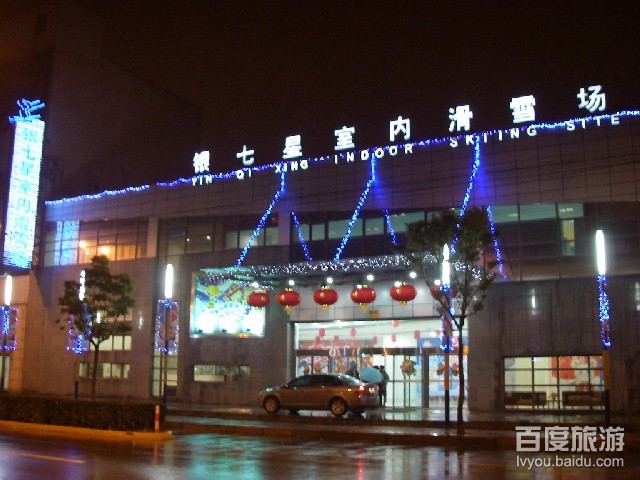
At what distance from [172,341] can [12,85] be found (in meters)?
19.9

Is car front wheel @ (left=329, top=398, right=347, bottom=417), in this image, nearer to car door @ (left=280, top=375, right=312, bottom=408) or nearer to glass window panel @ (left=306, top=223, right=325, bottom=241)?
car door @ (left=280, top=375, right=312, bottom=408)

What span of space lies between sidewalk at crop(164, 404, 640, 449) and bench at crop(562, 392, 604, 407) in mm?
1096

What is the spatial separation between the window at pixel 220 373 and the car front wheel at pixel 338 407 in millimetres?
8178

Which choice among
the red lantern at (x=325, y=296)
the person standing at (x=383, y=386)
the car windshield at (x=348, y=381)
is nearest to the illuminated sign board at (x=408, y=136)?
the red lantern at (x=325, y=296)

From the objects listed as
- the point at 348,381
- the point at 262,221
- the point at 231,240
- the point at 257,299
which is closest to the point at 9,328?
the point at 231,240

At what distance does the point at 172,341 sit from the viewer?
111 feet

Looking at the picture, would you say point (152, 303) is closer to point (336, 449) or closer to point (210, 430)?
point (210, 430)

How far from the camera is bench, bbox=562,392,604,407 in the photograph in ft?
83.3

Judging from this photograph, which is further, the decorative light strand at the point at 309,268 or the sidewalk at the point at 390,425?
the decorative light strand at the point at 309,268

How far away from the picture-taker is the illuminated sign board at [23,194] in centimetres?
3725

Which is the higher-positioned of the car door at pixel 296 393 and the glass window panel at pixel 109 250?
the glass window panel at pixel 109 250

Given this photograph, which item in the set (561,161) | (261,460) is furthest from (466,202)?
(261,460)

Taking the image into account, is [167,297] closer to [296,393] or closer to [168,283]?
[168,283]

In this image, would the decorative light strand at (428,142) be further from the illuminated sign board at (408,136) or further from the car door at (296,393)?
the car door at (296,393)
